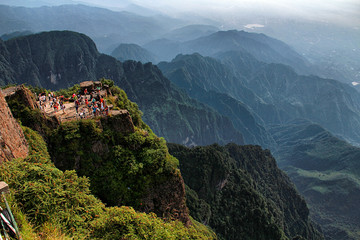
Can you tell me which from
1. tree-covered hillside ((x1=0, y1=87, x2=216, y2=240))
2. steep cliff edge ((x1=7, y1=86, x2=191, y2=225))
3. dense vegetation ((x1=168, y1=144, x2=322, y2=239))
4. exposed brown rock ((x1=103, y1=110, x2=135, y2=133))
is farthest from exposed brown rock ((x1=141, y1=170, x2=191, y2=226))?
dense vegetation ((x1=168, y1=144, x2=322, y2=239))

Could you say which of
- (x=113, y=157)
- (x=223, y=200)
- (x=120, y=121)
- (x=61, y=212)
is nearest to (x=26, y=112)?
(x=120, y=121)

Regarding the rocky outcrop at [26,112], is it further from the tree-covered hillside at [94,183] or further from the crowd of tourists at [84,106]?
the crowd of tourists at [84,106]

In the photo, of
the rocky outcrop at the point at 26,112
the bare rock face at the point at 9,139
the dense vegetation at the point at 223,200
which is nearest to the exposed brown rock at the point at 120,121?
the rocky outcrop at the point at 26,112

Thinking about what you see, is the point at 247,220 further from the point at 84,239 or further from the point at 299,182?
the point at 299,182

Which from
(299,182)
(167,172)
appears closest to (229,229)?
(167,172)

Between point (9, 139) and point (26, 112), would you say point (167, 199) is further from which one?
point (26, 112)
